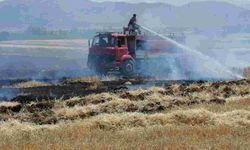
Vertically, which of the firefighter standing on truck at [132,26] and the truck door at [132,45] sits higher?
the firefighter standing on truck at [132,26]

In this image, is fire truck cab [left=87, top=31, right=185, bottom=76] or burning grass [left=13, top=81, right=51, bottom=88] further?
fire truck cab [left=87, top=31, right=185, bottom=76]

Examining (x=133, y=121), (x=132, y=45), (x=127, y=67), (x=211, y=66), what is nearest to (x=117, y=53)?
(x=127, y=67)

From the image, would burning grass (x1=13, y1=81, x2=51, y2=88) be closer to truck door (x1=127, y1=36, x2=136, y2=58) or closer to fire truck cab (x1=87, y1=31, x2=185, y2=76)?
fire truck cab (x1=87, y1=31, x2=185, y2=76)

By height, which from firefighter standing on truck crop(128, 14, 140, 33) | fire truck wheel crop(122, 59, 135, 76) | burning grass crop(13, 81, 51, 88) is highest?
firefighter standing on truck crop(128, 14, 140, 33)

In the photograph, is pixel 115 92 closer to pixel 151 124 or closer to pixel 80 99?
pixel 80 99

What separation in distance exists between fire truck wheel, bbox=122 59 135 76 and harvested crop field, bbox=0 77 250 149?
A: 398 inches

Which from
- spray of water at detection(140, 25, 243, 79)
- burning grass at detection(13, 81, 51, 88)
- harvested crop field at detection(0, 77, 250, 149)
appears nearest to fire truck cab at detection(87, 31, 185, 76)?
spray of water at detection(140, 25, 243, 79)

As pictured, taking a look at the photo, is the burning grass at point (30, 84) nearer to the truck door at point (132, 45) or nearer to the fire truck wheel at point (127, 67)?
the fire truck wheel at point (127, 67)

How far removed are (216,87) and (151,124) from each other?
11.9 metres

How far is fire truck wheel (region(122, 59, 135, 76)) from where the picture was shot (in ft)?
121

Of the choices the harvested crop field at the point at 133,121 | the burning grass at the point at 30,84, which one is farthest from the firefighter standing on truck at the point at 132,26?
the harvested crop field at the point at 133,121

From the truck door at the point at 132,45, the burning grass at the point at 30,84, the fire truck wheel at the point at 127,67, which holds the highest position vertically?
the truck door at the point at 132,45

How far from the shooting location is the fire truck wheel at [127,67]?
1451 inches

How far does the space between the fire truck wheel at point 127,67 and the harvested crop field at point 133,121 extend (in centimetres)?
1010
